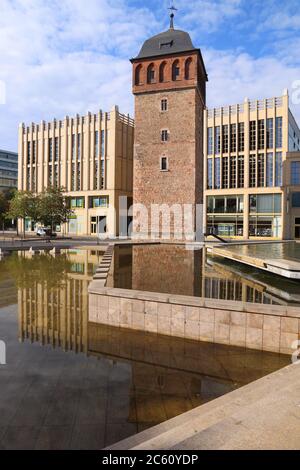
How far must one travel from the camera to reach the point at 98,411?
4.56m

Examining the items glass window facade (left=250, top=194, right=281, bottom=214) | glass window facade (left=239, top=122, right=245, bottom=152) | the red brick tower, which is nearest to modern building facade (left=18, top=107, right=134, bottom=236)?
the red brick tower

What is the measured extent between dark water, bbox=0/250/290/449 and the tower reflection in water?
2cm

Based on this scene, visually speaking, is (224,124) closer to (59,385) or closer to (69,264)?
(69,264)

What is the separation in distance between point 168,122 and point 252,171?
52.3 ft

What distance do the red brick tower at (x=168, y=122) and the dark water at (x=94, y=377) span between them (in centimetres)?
2899

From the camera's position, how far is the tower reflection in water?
4809 mm

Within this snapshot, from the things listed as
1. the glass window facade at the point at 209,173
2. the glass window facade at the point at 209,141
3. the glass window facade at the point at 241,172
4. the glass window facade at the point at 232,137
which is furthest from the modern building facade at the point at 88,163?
the glass window facade at the point at 241,172

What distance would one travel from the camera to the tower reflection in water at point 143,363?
4809 mm

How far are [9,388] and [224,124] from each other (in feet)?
159

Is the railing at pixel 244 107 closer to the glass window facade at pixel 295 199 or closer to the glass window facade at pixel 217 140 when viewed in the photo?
the glass window facade at pixel 217 140

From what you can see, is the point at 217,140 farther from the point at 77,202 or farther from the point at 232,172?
the point at 77,202

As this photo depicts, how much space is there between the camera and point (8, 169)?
109000 millimetres

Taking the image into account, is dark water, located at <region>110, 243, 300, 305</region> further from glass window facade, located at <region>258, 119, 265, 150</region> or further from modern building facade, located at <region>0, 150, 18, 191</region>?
modern building facade, located at <region>0, 150, 18, 191</region>

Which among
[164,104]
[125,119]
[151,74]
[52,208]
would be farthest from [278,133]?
[52,208]
